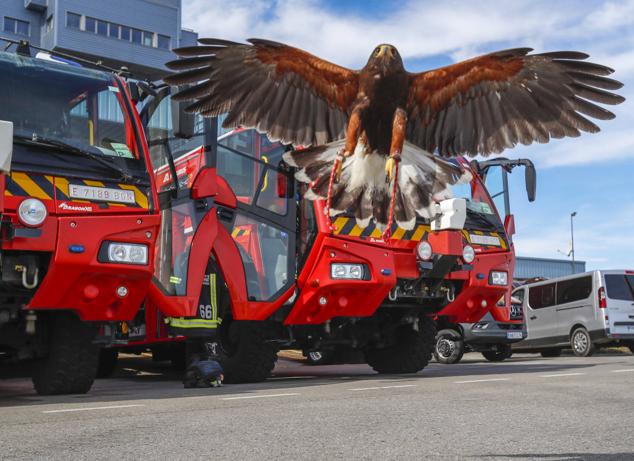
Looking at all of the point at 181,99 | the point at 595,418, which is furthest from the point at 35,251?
the point at 595,418

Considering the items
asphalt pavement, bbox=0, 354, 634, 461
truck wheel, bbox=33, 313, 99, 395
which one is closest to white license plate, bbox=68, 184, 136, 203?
truck wheel, bbox=33, 313, 99, 395

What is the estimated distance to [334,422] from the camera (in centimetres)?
605

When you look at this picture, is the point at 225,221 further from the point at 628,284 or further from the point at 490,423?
the point at 628,284

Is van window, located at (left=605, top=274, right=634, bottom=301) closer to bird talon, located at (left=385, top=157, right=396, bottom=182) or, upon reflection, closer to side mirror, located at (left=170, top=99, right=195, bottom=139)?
side mirror, located at (left=170, top=99, right=195, bottom=139)

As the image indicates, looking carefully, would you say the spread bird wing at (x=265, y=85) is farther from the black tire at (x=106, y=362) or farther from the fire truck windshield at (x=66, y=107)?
the black tire at (x=106, y=362)

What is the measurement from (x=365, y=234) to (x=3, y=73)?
14.3 feet

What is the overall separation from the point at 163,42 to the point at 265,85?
42.3 m

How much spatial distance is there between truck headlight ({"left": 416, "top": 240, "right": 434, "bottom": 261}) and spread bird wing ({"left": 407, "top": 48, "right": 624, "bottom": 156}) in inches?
200

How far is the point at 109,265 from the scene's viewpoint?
720 centimetres

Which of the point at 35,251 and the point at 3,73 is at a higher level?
the point at 3,73

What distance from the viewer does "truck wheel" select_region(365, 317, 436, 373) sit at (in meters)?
11.3

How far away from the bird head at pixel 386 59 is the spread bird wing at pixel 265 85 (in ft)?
0.55

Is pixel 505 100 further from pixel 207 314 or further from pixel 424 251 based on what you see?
pixel 424 251

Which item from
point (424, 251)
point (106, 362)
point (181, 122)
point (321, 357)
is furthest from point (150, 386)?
point (321, 357)
